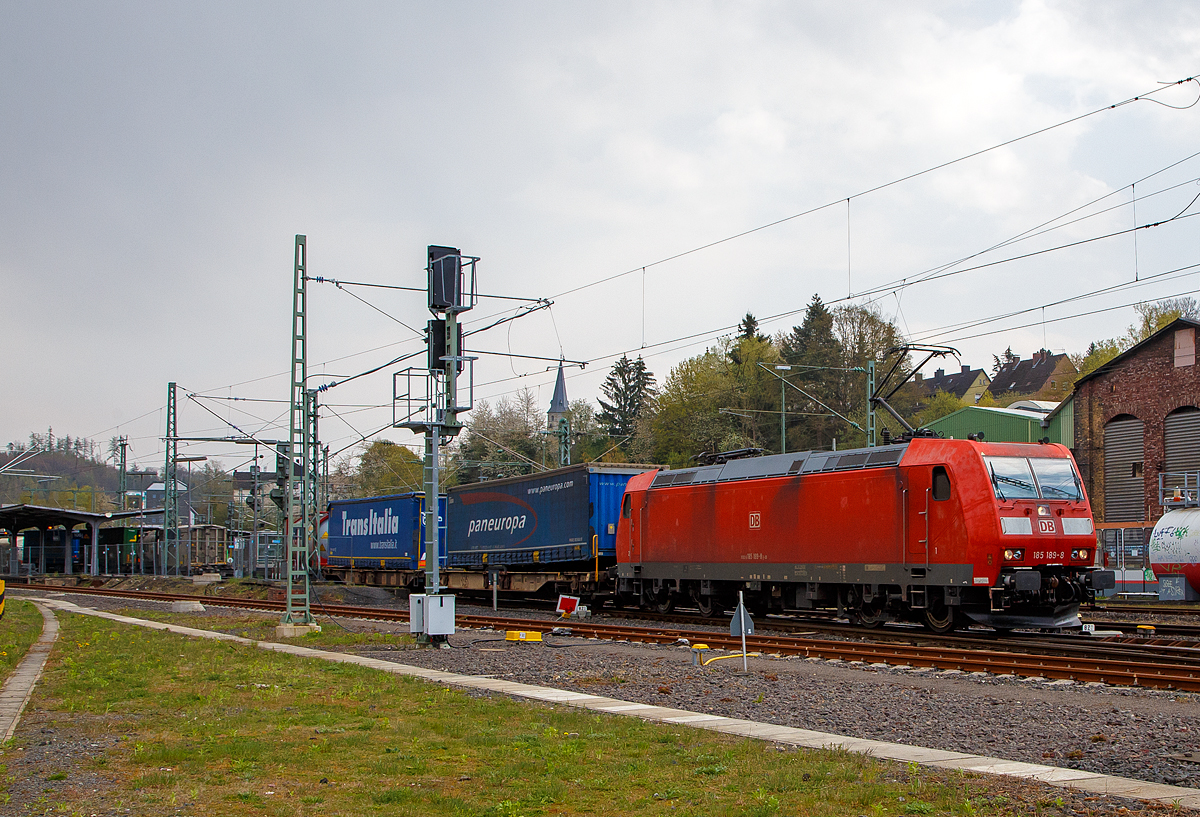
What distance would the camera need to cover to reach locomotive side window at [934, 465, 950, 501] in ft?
58.6

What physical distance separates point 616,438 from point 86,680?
2529 inches

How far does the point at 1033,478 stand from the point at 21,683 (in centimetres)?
1587

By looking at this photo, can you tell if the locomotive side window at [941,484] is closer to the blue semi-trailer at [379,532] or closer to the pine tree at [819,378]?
the blue semi-trailer at [379,532]

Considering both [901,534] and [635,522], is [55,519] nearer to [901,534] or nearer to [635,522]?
[635,522]

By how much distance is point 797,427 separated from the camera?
65.6m

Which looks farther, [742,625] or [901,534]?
[901,534]

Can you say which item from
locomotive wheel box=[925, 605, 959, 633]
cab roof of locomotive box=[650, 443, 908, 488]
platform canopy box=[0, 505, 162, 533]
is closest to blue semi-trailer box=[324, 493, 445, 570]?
cab roof of locomotive box=[650, 443, 908, 488]

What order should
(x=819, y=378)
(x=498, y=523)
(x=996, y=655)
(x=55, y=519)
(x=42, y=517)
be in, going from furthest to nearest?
1. (x=819, y=378)
2. (x=55, y=519)
3. (x=42, y=517)
4. (x=498, y=523)
5. (x=996, y=655)

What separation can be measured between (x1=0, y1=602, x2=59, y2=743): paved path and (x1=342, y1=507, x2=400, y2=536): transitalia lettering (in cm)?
1600

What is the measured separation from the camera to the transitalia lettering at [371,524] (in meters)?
38.4

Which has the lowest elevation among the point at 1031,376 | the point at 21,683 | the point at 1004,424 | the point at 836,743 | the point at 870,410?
the point at 21,683

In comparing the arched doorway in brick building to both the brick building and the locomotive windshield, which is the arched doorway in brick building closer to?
the brick building

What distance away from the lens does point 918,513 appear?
1836 centimetres

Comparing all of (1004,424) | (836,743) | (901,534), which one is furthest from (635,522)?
(1004,424)
